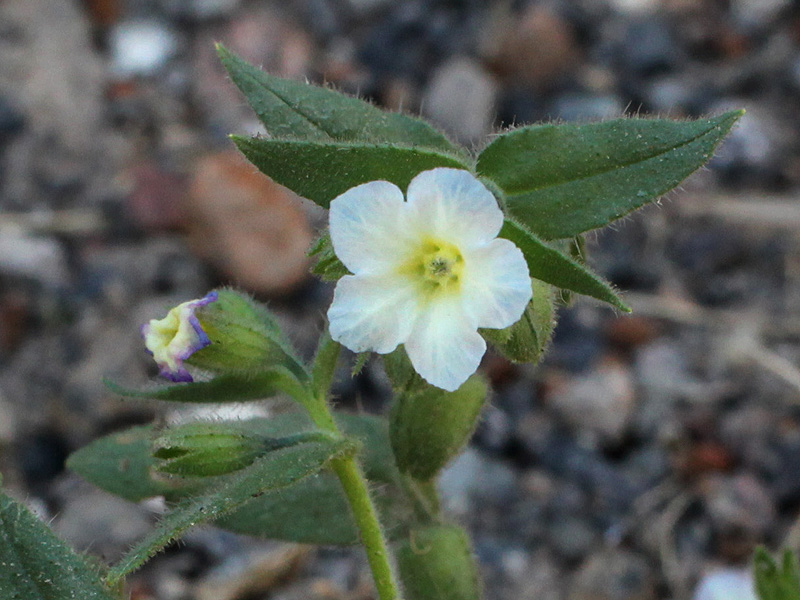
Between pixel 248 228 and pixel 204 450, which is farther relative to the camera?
pixel 248 228

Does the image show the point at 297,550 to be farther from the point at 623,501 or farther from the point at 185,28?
the point at 185,28

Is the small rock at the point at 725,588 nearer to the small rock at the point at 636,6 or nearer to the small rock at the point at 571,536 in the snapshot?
the small rock at the point at 571,536

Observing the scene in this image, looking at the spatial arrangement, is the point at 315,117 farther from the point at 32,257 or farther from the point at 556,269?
the point at 32,257

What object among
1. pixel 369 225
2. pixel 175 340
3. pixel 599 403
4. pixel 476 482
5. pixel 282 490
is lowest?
pixel 476 482

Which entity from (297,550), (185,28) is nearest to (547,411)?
(297,550)

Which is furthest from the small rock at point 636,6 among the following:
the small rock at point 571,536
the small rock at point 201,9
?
the small rock at point 571,536

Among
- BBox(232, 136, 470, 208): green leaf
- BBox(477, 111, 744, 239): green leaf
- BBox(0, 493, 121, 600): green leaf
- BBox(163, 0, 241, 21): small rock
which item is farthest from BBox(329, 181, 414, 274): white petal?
BBox(163, 0, 241, 21): small rock

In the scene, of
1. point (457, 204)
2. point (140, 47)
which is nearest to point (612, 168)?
point (457, 204)
